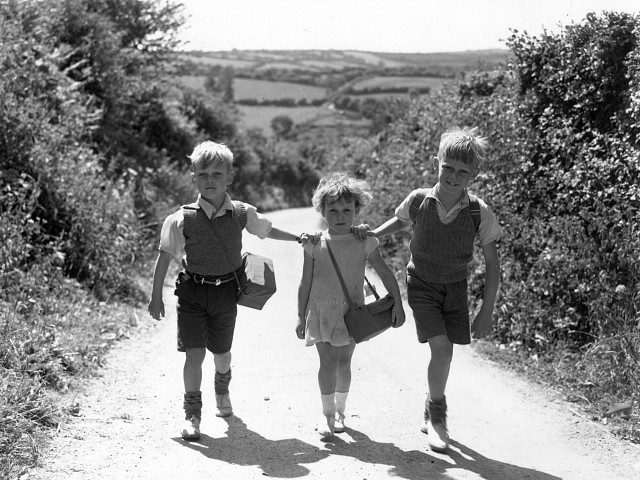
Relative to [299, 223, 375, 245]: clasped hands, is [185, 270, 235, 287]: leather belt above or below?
below

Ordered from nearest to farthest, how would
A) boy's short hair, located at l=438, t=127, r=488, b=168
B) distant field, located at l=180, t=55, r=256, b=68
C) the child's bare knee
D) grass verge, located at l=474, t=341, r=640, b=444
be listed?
1. boy's short hair, located at l=438, t=127, r=488, b=168
2. the child's bare knee
3. grass verge, located at l=474, t=341, r=640, b=444
4. distant field, located at l=180, t=55, r=256, b=68

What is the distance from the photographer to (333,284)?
17.4 ft

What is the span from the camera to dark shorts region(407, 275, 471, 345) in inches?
207

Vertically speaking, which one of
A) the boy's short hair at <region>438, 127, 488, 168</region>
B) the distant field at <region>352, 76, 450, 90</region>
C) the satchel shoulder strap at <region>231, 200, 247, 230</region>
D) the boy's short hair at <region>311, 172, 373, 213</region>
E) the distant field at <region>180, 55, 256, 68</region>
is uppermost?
the distant field at <region>180, 55, 256, 68</region>

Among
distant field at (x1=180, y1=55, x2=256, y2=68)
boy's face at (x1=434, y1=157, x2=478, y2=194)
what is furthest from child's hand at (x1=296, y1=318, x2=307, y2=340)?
distant field at (x1=180, y1=55, x2=256, y2=68)

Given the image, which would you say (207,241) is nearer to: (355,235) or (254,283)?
(254,283)

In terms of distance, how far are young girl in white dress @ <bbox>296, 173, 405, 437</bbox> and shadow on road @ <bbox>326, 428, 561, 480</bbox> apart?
23 cm

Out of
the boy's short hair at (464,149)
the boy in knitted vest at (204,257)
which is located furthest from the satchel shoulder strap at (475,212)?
the boy in knitted vest at (204,257)

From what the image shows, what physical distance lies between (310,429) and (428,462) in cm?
90

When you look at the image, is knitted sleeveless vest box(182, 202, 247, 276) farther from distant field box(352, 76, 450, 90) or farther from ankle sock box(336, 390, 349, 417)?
distant field box(352, 76, 450, 90)

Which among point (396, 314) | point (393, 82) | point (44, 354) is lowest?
point (44, 354)

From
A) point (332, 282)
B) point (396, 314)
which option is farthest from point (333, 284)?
point (396, 314)

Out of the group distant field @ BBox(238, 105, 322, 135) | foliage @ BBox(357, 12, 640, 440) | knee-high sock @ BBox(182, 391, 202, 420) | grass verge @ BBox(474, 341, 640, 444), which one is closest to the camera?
knee-high sock @ BBox(182, 391, 202, 420)

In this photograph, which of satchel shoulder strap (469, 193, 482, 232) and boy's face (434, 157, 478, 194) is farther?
satchel shoulder strap (469, 193, 482, 232)
